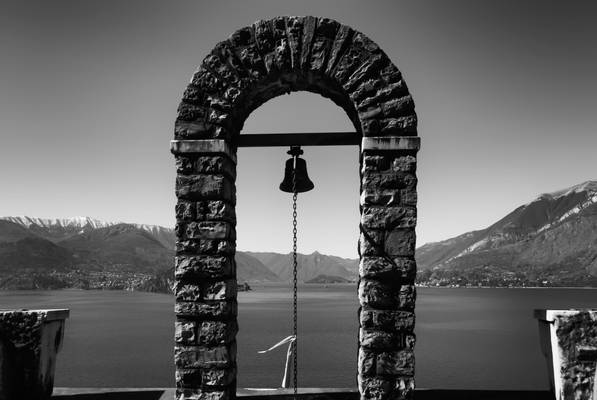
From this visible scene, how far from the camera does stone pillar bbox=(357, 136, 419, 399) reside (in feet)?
16.8

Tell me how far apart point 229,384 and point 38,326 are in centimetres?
279

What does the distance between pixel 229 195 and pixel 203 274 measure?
3.27ft

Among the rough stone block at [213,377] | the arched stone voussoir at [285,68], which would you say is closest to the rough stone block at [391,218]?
the arched stone voussoir at [285,68]

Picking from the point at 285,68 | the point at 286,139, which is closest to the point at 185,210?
the point at 286,139

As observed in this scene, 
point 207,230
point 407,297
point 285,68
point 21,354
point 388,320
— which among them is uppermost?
point 285,68

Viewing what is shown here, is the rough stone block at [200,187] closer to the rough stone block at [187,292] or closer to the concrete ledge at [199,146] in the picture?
the concrete ledge at [199,146]

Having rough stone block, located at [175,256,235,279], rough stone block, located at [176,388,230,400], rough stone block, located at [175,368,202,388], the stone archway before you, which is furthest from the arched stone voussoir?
rough stone block, located at [176,388,230,400]

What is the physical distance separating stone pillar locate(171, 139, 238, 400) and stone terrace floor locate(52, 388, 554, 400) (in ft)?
4.02

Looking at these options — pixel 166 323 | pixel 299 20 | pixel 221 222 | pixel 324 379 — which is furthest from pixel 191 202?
pixel 166 323

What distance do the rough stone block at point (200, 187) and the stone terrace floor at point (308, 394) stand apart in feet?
9.24

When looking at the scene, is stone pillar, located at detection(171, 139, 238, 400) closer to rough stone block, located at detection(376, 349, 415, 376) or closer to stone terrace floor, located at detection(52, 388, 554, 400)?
stone terrace floor, located at detection(52, 388, 554, 400)

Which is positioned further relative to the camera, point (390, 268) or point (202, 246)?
point (202, 246)

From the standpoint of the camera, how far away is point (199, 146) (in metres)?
5.45

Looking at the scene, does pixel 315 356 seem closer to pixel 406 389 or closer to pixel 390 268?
pixel 406 389
